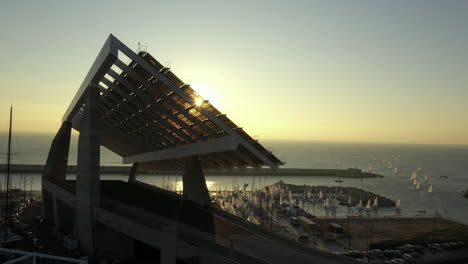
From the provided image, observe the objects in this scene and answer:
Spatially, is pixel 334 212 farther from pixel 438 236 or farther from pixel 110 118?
pixel 110 118

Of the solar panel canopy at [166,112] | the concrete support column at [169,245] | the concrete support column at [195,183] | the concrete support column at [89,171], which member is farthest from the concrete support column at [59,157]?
the concrete support column at [169,245]

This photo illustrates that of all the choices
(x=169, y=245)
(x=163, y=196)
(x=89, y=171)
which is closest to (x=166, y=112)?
(x=89, y=171)

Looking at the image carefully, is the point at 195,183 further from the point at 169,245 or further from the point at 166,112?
the point at 169,245

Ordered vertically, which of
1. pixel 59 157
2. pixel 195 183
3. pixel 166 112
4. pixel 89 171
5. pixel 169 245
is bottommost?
pixel 169 245

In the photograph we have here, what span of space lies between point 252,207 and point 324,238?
27895 mm

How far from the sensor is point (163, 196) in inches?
1516

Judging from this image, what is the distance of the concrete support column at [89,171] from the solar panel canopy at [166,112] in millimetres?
1978

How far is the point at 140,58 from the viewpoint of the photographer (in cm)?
2233

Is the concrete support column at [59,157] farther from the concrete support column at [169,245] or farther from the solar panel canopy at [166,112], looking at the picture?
the concrete support column at [169,245]

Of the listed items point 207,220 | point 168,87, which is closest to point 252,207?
point 207,220

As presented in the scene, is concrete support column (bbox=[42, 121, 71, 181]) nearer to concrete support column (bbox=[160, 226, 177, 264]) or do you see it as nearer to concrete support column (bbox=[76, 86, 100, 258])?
concrete support column (bbox=[76, 86, 100, 258])

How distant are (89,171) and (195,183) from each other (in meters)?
9.37

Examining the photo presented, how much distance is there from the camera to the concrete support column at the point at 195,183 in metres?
32.4

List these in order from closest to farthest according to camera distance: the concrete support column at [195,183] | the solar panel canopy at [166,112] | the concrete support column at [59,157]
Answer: the solar panel canopy at [166,112] → the concrete support column at [195,183] → the concrete support column at [59,157]
